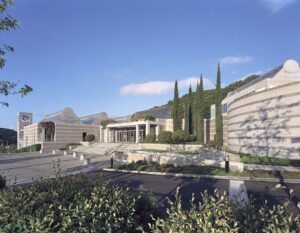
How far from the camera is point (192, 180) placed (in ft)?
45.3

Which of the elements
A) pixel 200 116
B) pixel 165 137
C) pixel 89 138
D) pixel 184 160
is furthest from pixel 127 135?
pixel 184 160

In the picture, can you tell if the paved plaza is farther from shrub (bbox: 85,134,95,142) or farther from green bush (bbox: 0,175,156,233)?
shrub (bbox: 85,134,95,142)

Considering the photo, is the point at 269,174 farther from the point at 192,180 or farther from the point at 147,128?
the point at 147,128

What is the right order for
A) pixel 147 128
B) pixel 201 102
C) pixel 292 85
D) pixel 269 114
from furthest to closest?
pixel 147 128 < pixel 201 102 < pixel 269 114 < pixel 292 85

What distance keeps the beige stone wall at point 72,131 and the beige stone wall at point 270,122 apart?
30.9m

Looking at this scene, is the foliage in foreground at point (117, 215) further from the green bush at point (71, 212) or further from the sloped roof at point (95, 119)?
the sloped roof at point (95, 119)

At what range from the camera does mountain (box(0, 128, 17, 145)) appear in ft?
250

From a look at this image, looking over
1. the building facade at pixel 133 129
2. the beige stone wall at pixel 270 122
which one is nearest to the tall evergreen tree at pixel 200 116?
the building facade at pixel 133 129

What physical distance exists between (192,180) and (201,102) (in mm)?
21741

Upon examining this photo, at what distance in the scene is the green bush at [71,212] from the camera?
3.62 m

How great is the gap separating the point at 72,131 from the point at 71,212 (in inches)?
1782

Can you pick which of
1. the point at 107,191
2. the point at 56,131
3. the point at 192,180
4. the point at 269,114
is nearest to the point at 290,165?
the point at 269,114

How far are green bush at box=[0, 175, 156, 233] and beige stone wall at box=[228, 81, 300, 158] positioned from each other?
1635cm

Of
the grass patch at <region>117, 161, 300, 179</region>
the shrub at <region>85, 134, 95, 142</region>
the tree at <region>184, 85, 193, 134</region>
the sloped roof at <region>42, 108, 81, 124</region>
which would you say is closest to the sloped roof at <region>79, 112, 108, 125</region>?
the sloped roof at <region>42, 108, 81, 124</region>
